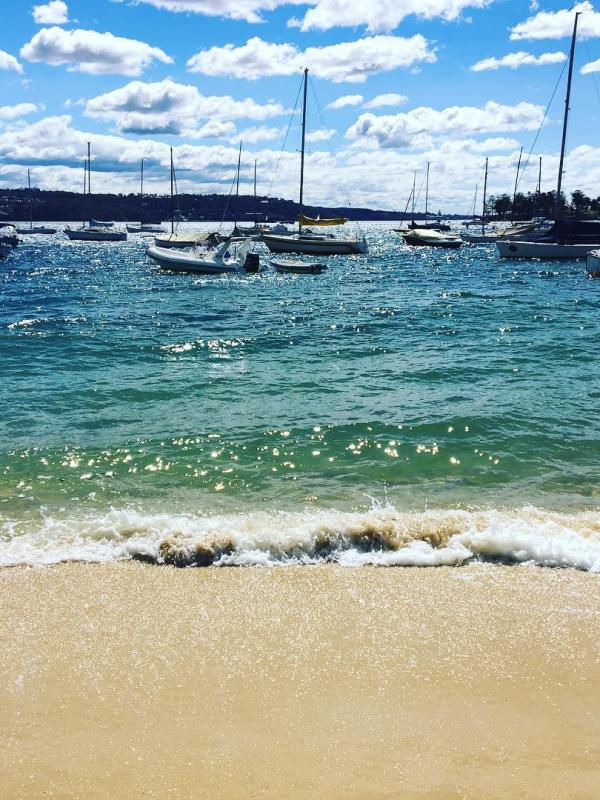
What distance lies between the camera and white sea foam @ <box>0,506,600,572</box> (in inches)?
243

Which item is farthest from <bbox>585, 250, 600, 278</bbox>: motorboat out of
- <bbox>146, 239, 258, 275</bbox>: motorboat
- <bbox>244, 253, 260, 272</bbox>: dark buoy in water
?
<bbox>146, 239, 258, 275</bbox>: motorboat

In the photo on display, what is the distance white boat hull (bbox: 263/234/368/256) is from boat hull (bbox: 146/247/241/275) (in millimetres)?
16571

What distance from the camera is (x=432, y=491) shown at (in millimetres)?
A: 8109

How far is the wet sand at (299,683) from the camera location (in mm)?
3586

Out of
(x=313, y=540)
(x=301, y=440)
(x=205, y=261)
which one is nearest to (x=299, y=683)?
(x=313, y=540)

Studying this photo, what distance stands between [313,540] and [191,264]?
37055mm

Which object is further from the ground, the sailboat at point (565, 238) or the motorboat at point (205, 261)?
the sailboat at point (565, 238)

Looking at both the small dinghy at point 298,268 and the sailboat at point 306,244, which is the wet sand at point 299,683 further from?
the sailboat at point 306,244

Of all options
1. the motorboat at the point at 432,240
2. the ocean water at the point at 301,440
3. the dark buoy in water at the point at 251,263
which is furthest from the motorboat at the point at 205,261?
the motorboat at the point at 432,240

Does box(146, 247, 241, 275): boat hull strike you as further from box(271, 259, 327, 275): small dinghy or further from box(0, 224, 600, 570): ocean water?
box(0, 224, 600, 570): ocean water

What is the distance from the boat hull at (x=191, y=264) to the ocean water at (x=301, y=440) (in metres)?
18.6

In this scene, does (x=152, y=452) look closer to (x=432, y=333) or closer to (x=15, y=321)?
(x=432, y=333)

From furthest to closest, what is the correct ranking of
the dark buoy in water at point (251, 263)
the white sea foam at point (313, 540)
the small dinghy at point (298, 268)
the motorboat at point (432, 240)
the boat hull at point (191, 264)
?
the motorboat at point (432, 240) → the small dinghy at point (298, 268) → the dark buoy in water at point (251, 263) → the boat hull at point (191, 264) → the white sea foam at point (313, 540)

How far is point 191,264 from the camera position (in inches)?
1624
